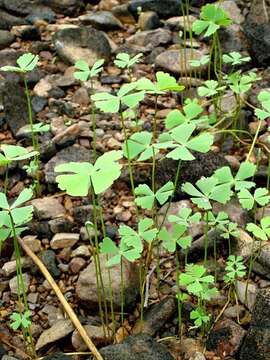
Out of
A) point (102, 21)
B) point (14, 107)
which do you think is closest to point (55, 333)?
point (14, 107)

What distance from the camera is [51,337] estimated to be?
6.43ft

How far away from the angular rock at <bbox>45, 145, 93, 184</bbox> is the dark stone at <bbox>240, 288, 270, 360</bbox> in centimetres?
101

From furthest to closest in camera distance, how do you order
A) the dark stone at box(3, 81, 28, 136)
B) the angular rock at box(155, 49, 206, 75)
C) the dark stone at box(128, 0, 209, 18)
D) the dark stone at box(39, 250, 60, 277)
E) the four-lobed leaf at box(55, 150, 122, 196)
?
the dark stone at box(128, 0, 209, 18) → the angular rock at box(155, 49, 206, 75) → the dark stone at box(3, 81, 28, 136) → the dark stone at box(39, 250, 60, 277) → the four-lobed leaf at box(55, 150, 122, 196)

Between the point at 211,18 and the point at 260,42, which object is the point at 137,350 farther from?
the point at 260,42

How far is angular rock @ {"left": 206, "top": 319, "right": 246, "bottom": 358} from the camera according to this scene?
6.31ft

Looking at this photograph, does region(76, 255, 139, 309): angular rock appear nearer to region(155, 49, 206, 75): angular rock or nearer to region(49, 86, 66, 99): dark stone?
region(49, 86, 66, 99): dark stone

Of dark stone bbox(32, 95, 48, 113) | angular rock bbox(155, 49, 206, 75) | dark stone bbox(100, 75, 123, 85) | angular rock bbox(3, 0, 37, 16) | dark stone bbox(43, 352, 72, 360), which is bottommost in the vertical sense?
dark stone bbox(43, 352, 72, 360)

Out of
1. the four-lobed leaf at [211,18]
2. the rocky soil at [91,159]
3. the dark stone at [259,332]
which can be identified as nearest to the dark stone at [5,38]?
the rocky soil at [91,159]

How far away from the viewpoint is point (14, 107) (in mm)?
2826

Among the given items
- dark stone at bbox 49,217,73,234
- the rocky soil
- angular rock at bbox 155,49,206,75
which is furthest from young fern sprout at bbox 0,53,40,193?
angular rock at bbox 155,49,206,75

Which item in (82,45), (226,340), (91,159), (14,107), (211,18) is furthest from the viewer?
(82,45)

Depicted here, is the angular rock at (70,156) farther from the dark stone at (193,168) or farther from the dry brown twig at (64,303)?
the dry brown twig at (64,303)

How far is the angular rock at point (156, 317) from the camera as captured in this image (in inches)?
78.2

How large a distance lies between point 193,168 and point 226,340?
70 cm
